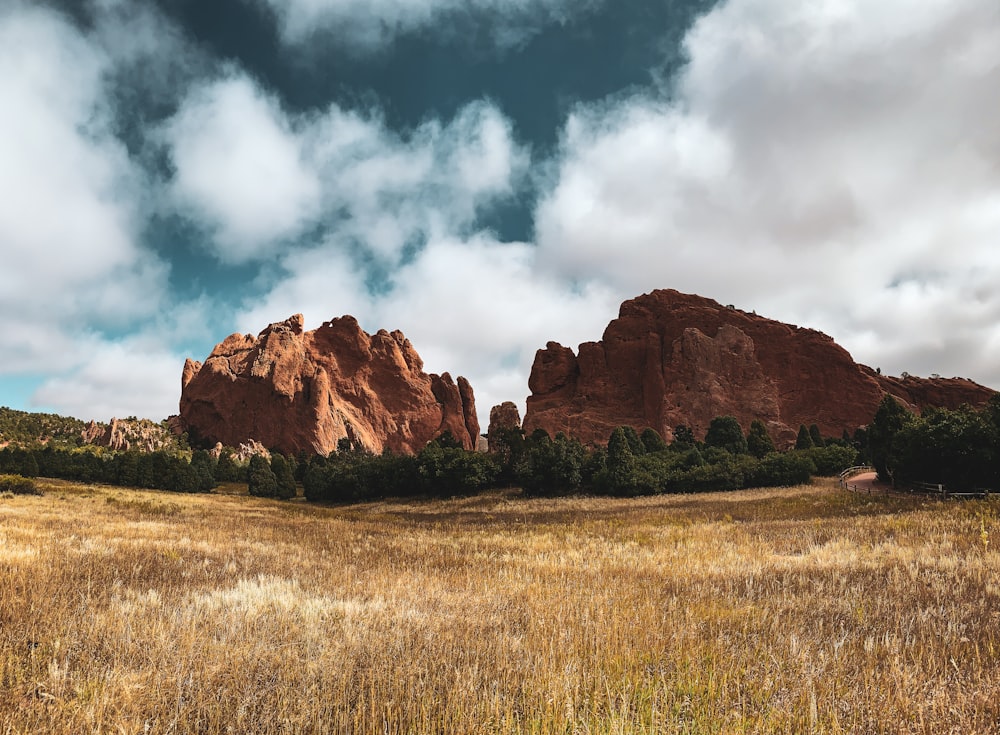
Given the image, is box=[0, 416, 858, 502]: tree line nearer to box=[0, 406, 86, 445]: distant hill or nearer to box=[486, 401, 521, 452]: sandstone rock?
box=[0, 406, 86, 445]: distant hill

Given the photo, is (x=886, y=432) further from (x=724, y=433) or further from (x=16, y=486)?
(x=16, y=486)

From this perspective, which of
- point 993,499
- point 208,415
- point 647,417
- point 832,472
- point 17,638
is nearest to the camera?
point 17,638

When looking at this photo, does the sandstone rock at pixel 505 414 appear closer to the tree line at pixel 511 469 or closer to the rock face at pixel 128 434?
the tree line at pixel 511 469

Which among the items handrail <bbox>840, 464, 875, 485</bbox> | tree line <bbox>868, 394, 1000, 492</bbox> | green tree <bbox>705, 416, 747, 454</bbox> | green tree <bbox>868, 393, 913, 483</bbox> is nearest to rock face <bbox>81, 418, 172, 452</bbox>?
green tree <bbox>705, 416, 747, 454</bbox>

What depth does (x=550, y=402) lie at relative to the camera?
534 ft

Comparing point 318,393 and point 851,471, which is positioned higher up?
point 318,393

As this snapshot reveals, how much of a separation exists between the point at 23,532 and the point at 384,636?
48.3ft

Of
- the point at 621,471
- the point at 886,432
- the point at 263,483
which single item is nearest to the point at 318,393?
the point at 263,483

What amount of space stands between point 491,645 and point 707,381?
475ft

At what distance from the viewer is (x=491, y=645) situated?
17.8 ft

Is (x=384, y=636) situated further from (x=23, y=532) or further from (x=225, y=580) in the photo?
(x=23, y=532)

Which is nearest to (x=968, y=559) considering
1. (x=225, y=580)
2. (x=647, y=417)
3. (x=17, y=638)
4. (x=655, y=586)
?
(x=655, y=586)

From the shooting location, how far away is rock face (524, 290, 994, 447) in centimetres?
13612

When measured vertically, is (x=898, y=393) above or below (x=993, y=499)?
above
